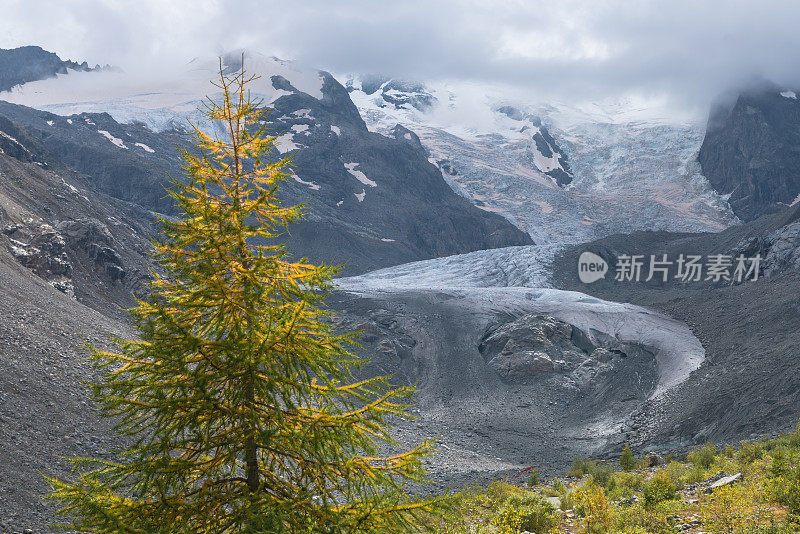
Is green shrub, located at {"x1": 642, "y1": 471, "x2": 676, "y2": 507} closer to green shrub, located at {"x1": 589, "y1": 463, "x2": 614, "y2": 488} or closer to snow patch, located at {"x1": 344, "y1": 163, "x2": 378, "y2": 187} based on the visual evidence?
green shrub, located at {"x1": 589, "y1": 463, "x2": 614, "y2": 488}

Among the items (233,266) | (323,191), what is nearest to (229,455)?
(233,266)

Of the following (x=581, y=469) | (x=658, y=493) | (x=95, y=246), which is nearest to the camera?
(x=658, y=493)

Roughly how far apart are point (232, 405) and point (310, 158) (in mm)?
125676

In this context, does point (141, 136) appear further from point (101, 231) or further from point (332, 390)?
point (332, 390)

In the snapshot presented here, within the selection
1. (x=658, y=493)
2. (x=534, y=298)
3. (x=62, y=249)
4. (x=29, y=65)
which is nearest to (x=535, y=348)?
(x=534, y=298)

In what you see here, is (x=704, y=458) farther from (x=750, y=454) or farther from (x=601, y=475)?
(x=601, y=475)

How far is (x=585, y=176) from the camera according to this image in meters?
160

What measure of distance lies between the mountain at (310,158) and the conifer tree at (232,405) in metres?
83.3

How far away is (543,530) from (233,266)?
6.56 m

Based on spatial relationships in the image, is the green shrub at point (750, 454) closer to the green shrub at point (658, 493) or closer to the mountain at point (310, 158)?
the green shrub at point (658, 493)

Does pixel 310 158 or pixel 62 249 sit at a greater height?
pixel 310 158

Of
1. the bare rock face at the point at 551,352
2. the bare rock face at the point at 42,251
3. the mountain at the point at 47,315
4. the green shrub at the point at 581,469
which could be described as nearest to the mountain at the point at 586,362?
the bare rock face at the point at 551,352

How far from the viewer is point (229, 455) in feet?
15.8

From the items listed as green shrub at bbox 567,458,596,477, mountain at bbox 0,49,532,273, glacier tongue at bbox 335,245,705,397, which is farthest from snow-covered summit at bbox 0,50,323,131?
green shrub at bbox 567,458,596,477
